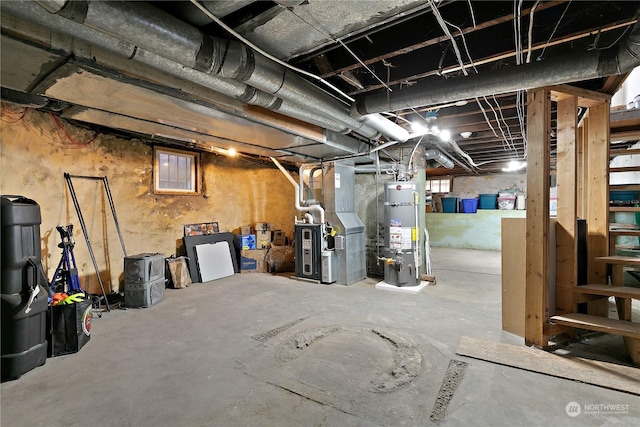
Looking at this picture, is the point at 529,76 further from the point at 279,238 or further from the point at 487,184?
the point at 487,184

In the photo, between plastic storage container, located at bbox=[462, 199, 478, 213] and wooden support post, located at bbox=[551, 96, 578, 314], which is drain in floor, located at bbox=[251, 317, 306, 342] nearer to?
Answer: wooden support post, located at bbox=[551, 96, 578, 314]

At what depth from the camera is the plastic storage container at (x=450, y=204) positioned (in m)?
8.79

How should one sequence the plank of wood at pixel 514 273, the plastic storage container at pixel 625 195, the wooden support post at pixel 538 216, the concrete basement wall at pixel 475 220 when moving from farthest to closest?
the concrete basement wall at pixel 475 220, the plastic storage container at pixel 625 195, the plank of wood at pixel 514 273, the wooden support post at pixel 538 216

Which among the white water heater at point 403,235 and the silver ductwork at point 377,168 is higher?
the silver ductwork at point 377,168

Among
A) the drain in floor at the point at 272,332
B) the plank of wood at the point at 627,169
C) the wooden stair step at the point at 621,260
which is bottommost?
the drain in floor at the point at 272,332

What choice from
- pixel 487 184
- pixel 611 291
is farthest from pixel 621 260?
pixel 487 184

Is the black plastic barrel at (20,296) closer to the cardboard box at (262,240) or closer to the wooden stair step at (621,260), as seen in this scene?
the cardboard box at (262,240)

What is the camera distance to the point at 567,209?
8.34 feet

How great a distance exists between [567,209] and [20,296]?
447 cm

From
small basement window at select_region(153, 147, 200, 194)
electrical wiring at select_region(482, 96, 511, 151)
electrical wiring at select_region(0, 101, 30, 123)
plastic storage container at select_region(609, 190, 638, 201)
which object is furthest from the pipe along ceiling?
plastic storage container at select_region(609, 190, 638, 201)

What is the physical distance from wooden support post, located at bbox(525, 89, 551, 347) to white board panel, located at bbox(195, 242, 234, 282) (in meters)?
4.38

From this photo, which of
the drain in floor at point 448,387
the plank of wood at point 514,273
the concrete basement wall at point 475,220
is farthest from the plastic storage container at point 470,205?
the drain in floor at point 448,387

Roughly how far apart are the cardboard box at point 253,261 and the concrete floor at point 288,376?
1.97 m

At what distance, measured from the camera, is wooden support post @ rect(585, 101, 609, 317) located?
2666 millimetres
